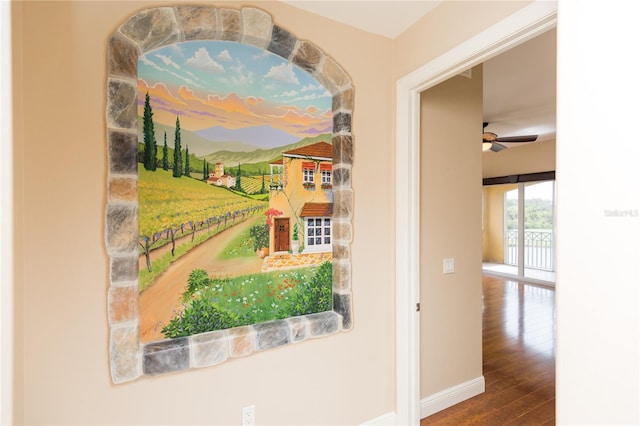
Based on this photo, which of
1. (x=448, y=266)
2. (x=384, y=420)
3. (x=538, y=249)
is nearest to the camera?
(x=384, y=420)

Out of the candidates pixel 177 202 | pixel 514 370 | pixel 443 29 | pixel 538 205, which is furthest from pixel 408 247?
pixel 538 205

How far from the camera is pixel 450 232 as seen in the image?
2.39 metres

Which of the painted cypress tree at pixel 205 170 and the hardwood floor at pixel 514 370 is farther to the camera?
the hardwood floor at pixel 514 370

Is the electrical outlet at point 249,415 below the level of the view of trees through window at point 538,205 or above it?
below

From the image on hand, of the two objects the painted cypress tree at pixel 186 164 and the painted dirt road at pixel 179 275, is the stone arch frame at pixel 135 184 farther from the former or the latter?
the painted cypress tree at pixel 186 164

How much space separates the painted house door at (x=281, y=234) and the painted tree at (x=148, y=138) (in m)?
0.71

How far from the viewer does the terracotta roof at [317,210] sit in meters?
1.92

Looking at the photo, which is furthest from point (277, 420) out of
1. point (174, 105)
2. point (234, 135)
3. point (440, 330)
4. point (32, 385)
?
point (174, 105)

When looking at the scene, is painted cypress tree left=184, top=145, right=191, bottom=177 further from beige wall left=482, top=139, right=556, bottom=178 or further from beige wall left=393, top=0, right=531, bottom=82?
beige wall left=482, top=139, right=556, bottom=178

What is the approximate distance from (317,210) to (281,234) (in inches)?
11.0

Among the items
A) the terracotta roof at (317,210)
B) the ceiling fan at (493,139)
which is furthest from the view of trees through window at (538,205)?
the terracotta roof at (317,210)

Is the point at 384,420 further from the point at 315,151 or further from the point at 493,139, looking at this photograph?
the point at 493,139

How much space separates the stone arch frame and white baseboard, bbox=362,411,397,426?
704 mm

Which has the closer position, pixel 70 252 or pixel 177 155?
pixel 70 252
